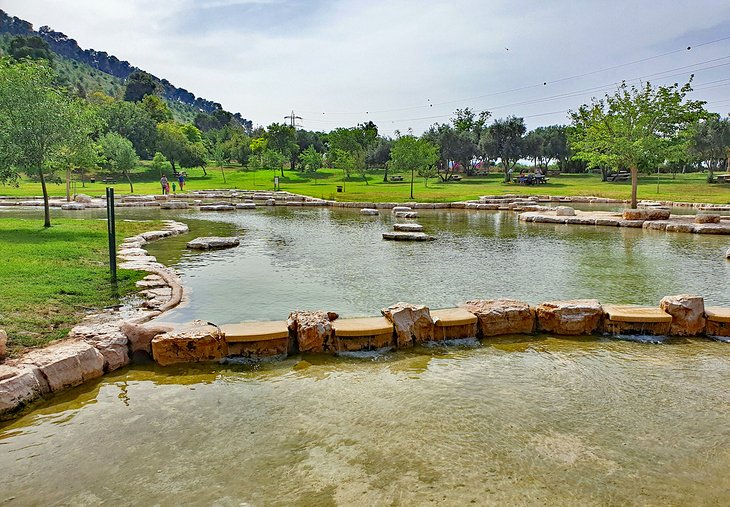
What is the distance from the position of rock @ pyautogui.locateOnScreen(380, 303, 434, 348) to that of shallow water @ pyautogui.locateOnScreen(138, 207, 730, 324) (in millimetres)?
1379

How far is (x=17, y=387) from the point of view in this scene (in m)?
4.97

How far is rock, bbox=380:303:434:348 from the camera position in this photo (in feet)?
22.2

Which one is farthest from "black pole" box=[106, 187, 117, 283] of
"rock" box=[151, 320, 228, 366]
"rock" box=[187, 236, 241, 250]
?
"rock" box=[187, 236, 241, 250]

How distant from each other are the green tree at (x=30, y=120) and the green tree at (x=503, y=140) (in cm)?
5842

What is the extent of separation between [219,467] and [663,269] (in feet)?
38.3

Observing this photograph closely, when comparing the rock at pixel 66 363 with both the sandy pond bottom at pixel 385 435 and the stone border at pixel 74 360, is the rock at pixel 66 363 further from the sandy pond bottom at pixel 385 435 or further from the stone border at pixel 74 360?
the sandy pond bottom at pixel 385 435

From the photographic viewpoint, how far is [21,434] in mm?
4512

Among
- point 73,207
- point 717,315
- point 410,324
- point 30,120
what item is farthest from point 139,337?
point 73,207

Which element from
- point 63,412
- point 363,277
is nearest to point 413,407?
point 63,412

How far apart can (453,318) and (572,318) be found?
6.01ft

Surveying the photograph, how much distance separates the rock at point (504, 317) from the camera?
287 inches

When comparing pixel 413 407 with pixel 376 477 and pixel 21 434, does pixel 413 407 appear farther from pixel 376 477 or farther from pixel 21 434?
pixel 21 434

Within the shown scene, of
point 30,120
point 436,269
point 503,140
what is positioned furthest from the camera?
point 503,140

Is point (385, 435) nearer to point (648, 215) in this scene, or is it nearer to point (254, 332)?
point (254, 332)
